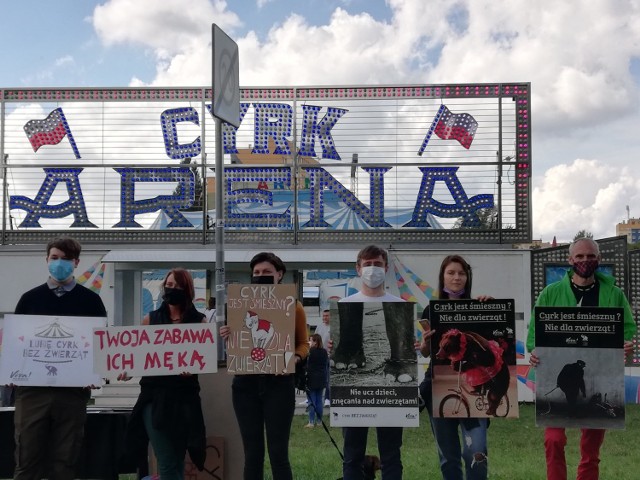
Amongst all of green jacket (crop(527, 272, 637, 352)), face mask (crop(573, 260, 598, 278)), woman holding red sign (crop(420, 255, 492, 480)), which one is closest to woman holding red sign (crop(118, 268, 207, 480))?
woman holding red sign (crop(420, 255, 492, 480))

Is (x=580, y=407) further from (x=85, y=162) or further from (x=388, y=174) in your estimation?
(x=85, y=162)

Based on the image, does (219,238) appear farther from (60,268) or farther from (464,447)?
(464,447)

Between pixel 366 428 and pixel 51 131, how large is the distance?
11.4m

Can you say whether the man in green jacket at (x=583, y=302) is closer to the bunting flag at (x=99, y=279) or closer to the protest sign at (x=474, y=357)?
the protest sign at (x=474, y=357)

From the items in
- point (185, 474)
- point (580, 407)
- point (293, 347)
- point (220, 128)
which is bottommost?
point (185, 474)

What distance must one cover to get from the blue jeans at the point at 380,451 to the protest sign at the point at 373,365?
0.10 m

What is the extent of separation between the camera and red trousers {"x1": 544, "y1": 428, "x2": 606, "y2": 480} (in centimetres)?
608

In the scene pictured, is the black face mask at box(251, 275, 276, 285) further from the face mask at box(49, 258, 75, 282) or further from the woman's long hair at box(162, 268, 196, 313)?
the face mask at box(49, 258, 75, 282)

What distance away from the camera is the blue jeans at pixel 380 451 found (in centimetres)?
589

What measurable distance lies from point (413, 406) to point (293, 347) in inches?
38.3

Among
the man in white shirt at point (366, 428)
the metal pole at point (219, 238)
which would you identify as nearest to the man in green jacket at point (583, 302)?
the man in white shirt at point (366, 428)

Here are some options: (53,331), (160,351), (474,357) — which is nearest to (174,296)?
(160,351)

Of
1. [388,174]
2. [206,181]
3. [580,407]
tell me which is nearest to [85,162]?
[206,181]

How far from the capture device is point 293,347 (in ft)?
19.8
